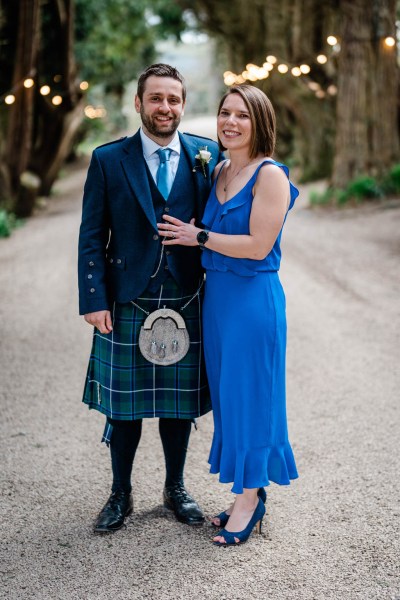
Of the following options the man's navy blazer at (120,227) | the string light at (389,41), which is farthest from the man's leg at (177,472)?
the string light at (389,41)

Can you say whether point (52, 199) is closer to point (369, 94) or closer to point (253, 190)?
point (369, 94)

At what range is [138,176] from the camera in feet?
9.27

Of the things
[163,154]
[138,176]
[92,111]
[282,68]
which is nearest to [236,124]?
[163,154]

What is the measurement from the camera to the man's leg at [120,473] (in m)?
3.03

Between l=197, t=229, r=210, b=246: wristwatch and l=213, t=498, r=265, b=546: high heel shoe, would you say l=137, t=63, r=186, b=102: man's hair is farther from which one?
l=213, t=498, r=265, b=546: high heel shoe

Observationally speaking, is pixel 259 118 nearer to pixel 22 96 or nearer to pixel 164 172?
pixel 164 172

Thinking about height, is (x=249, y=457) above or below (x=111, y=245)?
below

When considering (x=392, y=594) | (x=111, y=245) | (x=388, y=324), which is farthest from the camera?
(x=388, y=324)

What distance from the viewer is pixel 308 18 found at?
51.2 feet

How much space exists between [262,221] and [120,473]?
4.34 feet

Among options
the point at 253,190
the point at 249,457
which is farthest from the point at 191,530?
the point at 253,190

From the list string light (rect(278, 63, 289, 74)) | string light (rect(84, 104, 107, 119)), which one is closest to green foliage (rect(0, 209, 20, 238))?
string light (rect(278, 63, 289, 74))

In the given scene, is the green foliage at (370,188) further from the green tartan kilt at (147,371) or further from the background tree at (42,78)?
the green tartan kilt at (147,371)

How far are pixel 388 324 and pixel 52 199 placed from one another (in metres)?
12.4
